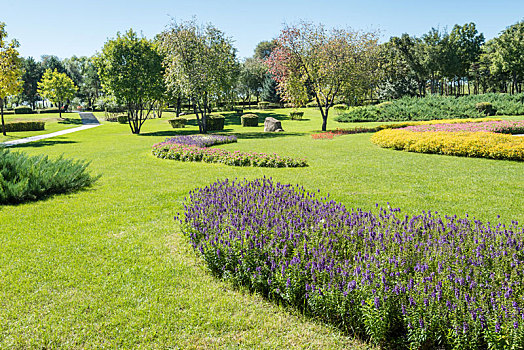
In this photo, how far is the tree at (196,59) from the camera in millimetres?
25219

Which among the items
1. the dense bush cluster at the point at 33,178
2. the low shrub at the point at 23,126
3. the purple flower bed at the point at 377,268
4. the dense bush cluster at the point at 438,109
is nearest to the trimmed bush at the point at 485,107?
the dense bush cluster at the point at 438,109

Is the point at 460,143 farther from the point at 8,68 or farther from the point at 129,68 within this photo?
the point at 8,68

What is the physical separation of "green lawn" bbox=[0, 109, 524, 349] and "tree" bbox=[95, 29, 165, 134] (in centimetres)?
1919

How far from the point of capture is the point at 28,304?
4.13m

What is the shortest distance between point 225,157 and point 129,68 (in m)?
19.6

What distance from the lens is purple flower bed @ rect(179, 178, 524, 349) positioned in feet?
9.98

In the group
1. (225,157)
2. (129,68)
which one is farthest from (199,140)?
(129,68)

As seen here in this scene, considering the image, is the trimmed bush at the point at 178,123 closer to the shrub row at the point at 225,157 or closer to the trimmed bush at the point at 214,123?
the trimmed bush at the point at 214,123

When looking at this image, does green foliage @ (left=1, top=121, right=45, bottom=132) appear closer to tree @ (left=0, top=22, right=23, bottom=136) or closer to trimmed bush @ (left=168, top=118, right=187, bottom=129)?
tree @ (left=0, top=22, right=23, bottom=136)

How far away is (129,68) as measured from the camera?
2888cm

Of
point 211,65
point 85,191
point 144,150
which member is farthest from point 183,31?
point 85,191

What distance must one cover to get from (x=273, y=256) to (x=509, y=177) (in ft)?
31.0

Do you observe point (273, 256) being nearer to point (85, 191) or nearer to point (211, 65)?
point (85, 191)

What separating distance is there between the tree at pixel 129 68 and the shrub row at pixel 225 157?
14.1 meters
